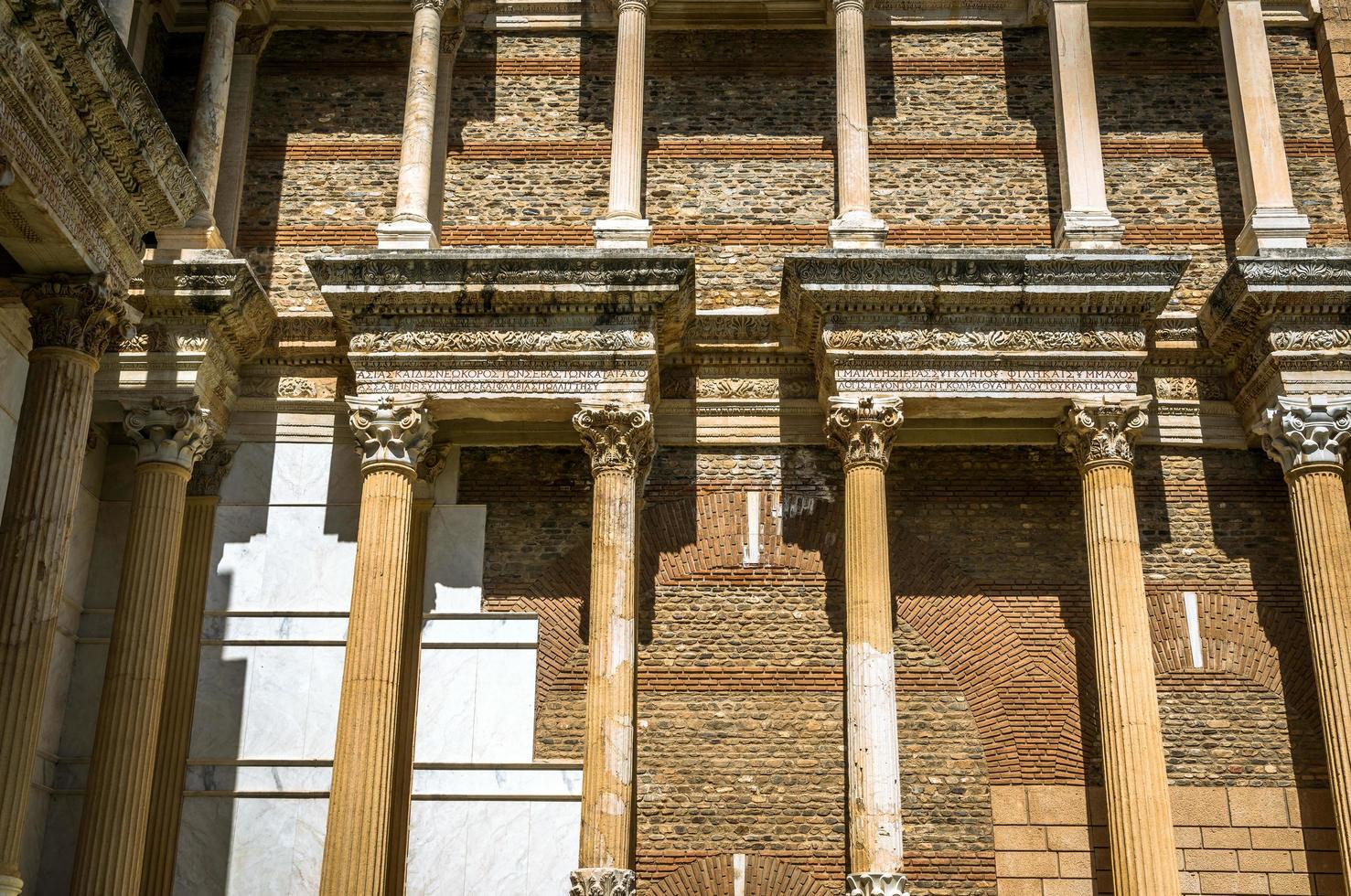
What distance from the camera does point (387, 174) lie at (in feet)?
58.5

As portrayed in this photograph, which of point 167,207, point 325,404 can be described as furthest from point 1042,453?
point 167,207

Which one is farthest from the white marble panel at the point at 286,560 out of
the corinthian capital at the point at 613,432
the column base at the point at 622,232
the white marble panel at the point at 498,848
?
the column base at the point at 622,232

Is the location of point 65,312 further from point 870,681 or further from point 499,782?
point 870,681

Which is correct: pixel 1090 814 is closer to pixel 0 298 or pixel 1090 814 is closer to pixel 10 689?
pixel 10 689

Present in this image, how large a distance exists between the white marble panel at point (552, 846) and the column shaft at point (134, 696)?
11.9ft

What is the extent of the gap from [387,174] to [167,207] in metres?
5.12

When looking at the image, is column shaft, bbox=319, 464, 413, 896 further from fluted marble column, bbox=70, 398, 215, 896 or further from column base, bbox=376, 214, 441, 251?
column base, bbox=376, 214, 441, 251

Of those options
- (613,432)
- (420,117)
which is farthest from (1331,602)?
(420,117)

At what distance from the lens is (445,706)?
51.3 feet

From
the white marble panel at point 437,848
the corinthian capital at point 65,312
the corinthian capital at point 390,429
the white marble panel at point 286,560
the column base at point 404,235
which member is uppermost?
the column base at point 404,235

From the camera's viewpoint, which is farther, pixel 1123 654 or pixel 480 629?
pixel 480 629

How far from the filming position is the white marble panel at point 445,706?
50.7 ft

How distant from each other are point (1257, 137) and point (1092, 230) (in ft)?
7.77

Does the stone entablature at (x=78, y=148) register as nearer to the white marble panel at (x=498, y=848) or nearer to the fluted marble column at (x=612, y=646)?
the fluted marble column at (x=612, y=646)
